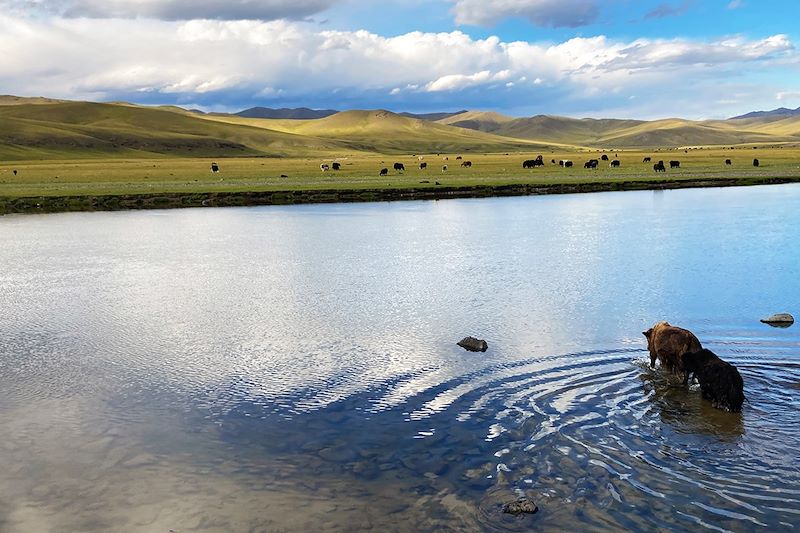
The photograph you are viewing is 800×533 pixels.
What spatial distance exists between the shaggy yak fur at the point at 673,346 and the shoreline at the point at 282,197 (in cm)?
4355

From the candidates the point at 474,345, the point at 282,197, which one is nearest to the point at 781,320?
the point at 474,345

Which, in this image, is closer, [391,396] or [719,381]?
[719,381]

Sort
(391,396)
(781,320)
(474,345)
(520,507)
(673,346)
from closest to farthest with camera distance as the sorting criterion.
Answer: (520,507) → (391,396) → (673,346) → (474,345) → (781,320)

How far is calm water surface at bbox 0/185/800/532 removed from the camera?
8578mm

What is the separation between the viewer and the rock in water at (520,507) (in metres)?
8.23

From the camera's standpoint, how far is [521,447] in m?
10.0

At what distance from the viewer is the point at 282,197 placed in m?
57.0

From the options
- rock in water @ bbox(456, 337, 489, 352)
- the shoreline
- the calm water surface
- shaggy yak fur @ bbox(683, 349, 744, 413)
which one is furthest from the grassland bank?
shaggy yak fur @ bbox(683, 349, 744, 413)

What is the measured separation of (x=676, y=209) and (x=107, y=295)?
34.0 metres

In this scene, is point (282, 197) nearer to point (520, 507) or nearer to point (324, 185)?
point (324, 185)

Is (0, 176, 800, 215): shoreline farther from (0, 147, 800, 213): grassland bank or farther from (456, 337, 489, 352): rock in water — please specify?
(456, 337, 489, 352): rock in water

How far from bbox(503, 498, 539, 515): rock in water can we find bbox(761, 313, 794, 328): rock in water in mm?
10274

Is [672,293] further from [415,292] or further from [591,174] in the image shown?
[591,174]

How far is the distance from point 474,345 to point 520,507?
660 cm
